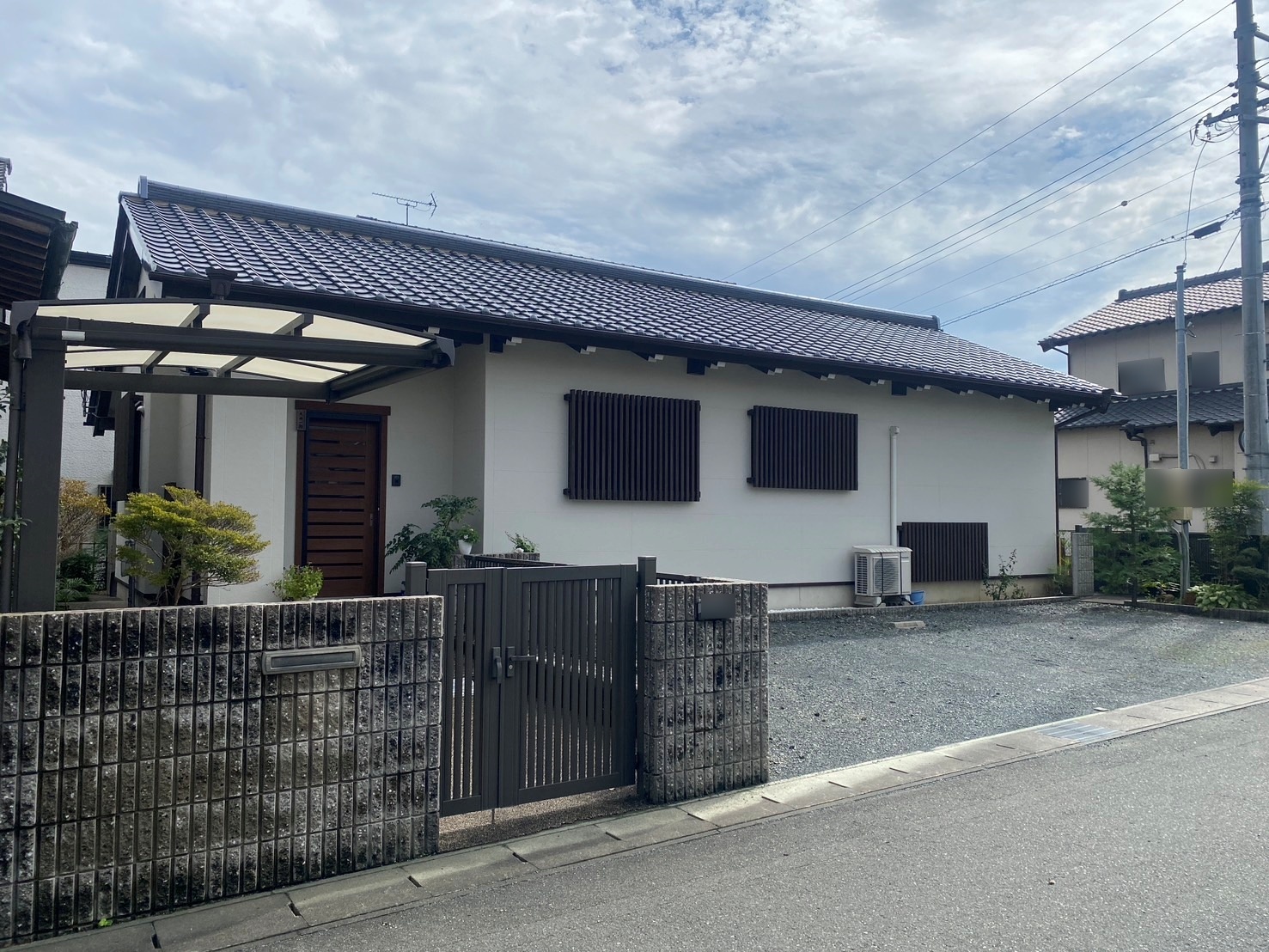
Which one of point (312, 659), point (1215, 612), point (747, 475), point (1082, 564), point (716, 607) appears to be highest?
point (747, 475)

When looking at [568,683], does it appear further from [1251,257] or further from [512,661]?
[1251,257]

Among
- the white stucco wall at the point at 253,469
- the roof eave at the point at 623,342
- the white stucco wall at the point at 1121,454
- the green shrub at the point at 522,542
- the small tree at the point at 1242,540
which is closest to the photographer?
the white stucco wall at the point at 253,469

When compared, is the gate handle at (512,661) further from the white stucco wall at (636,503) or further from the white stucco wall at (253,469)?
the white stucco wall at (636,503)

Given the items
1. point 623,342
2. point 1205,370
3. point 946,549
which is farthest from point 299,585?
point 1205,370

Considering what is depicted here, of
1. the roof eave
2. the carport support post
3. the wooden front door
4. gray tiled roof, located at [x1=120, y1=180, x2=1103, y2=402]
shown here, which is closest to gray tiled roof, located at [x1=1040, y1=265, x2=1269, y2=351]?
gray tiled roof, located at [x1=120, y1=180, x2=1103, y2=402]

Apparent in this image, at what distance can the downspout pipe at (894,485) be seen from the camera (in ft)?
41.7

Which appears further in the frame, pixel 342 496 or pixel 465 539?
pixel 342 496

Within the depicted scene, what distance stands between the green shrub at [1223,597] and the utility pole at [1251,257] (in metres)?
2.26

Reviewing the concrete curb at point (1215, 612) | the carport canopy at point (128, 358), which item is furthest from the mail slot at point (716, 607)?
the concrete curb at point (1215, 612)

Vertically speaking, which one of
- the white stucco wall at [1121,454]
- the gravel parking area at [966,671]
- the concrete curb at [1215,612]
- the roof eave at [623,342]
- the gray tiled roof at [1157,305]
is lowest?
the gravel parking area at [966,671]

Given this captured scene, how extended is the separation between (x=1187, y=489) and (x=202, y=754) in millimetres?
14279

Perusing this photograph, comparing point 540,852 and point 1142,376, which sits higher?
point 1142,376

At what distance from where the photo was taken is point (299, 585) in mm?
7809

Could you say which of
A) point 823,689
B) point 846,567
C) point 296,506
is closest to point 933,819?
point 823,689
